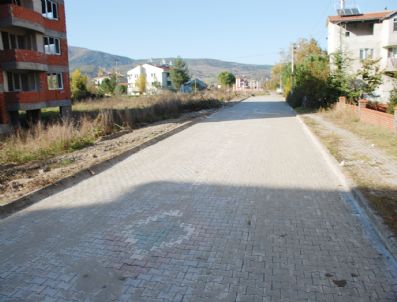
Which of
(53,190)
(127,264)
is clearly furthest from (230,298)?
(53,190)

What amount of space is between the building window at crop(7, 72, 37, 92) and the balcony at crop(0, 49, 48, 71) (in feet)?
5.20

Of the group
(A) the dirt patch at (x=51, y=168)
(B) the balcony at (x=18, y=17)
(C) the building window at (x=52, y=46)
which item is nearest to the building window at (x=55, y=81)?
(C) the building window at (x=52, y=46)

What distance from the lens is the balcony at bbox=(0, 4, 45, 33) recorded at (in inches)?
778

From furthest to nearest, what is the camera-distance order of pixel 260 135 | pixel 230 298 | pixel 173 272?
pixel 260 135 → pixel 173 272 → pixel 230 298

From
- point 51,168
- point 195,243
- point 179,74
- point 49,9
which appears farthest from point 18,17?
point 179,74

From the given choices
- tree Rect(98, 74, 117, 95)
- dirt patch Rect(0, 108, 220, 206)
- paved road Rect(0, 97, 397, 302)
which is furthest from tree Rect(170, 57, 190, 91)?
paved road Rect(0, 97, 397, 302)

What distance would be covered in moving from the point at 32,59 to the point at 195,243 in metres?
20.6

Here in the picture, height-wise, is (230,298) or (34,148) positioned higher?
(34,148)

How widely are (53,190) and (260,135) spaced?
10414 mm

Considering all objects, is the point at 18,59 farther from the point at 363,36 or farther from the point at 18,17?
the point at 363,36

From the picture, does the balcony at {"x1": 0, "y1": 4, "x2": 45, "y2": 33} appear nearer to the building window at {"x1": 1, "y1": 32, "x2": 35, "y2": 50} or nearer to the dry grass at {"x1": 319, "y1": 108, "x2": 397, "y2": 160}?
the building window at {"x1": 1, "y1": 32, "x2": 35, "y2": 50}

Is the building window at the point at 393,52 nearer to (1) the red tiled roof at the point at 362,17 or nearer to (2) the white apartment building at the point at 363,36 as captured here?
(2) the white apartment building at the point at 363,36

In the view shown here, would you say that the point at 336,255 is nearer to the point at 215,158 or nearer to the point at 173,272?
the point at 173,272

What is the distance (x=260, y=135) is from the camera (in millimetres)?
15977
